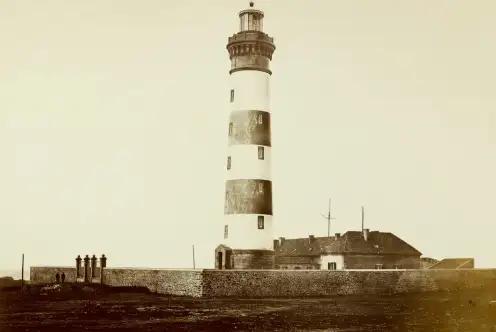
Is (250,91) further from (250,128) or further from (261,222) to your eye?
(261,222)

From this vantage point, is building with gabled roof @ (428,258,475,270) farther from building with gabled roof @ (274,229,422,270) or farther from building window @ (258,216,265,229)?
building window @ (258,216,265,229)

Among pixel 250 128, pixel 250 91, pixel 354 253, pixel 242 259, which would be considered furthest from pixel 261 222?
pixel 354 253

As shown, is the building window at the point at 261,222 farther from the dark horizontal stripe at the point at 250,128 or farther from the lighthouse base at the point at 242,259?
the dark horizontal stripe at the point at 250,128

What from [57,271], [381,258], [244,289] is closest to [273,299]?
[244,289]

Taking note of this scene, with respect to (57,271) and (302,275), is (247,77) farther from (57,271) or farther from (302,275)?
(57,271)

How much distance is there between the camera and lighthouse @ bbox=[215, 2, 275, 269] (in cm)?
3462

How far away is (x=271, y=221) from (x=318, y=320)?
1441cm

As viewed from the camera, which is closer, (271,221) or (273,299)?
(273,299)

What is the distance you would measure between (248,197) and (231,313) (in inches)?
487

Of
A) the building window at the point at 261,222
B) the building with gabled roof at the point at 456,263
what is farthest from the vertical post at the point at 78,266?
the building with gabled roof at the point at 456,263

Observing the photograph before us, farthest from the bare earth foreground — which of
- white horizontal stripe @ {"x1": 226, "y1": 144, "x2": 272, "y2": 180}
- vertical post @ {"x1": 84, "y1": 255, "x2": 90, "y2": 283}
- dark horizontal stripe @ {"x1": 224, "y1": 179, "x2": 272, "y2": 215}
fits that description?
white horizontal stripe @ {"x1": 226, "y1": 144, "x2": 272, "y2": 180}

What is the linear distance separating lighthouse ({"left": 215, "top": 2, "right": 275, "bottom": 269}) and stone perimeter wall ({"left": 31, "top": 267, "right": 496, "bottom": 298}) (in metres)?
2.56

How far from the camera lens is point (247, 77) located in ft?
117

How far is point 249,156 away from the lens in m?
35.2
